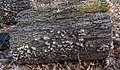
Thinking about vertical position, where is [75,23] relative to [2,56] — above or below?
above

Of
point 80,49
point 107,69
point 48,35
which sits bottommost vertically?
point 107,69

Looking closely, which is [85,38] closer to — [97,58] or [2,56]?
[97,58]

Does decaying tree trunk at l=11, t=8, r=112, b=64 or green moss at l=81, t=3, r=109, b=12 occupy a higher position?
green moss at l=81, t=3, r=109, b=12

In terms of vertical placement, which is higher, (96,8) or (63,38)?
(96,8)

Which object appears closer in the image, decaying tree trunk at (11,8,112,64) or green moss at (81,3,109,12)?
decaying tree trunk at (11,8,112,64)

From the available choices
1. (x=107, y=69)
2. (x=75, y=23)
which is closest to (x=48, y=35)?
(x=75, y=23)

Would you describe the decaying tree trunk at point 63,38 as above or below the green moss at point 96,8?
below

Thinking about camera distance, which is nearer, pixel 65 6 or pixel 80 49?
pixel 80 49

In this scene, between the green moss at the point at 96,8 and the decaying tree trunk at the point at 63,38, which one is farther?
the green moss at the point at 96,8
